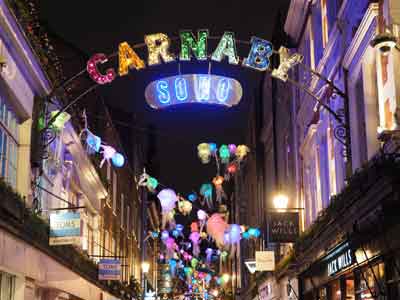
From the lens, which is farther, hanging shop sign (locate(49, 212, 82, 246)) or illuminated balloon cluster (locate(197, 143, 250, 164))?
illuminated balloon cluster (locate(197, 143, 250, 164))

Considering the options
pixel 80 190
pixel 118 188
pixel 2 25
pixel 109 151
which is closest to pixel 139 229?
pixel 118 188

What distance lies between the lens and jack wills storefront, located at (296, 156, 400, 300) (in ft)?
37.5

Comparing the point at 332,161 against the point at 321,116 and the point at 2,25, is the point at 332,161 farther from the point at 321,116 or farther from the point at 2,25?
the point at 2,25

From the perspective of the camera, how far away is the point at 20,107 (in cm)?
1722

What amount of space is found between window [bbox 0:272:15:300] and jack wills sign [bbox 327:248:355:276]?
7349mm

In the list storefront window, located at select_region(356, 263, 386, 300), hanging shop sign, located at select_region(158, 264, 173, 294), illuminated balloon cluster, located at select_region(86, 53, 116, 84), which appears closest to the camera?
storefront window, located at select_region(356, 263, 386, 300)

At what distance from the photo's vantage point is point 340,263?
634 inches

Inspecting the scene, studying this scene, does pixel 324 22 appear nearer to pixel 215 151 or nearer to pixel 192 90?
pixel 192 90

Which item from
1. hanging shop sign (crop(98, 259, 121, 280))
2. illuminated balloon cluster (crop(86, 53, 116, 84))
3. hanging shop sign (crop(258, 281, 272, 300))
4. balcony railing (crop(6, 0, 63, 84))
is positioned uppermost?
balcony railing (crop(6, 0, 63, 84))

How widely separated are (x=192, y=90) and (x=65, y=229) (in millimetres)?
4675

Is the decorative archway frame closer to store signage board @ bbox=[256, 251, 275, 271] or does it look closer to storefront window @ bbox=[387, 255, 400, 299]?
storefront window @ bbox=[387, 255, 400, 299]

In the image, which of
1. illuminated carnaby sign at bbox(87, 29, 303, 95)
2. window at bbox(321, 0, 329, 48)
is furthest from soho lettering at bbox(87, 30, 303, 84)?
window at bbox(321, 0, 329, 48)

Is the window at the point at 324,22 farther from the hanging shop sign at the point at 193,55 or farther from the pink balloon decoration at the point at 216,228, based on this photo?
the pink balloon decoration at the point at 216,228

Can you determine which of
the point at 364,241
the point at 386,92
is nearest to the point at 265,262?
the point at 364,241
